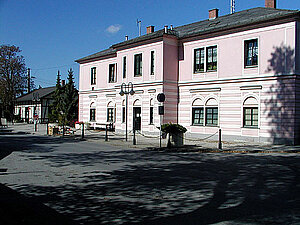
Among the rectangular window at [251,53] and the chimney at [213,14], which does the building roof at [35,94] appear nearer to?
the chimney at [213,14]

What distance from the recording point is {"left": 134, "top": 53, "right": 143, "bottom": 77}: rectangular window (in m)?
28.7

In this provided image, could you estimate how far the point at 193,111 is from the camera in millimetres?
25859

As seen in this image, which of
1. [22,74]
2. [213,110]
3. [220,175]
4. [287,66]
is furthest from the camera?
[22,74]

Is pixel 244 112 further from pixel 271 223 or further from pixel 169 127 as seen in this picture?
pixel 271 223

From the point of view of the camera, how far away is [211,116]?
24.5m

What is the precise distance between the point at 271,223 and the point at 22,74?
59.8 m

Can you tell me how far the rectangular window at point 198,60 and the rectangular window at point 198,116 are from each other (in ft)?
10.1

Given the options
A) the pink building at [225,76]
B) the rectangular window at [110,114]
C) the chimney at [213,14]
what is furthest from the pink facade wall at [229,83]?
the chimney at [213,14]

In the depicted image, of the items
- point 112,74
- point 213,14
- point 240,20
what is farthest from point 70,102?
point 240,20

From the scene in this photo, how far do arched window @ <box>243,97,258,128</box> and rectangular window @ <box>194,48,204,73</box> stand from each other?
4947 mm

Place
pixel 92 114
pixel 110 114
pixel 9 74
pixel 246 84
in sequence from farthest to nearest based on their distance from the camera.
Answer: pixel 9 74 → pixel 92 114 → pixel 110 114 → pixel 246 84

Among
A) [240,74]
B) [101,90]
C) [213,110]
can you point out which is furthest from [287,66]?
[101,90]

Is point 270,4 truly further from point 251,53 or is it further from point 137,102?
point 137,102

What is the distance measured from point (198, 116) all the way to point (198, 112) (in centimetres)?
32
